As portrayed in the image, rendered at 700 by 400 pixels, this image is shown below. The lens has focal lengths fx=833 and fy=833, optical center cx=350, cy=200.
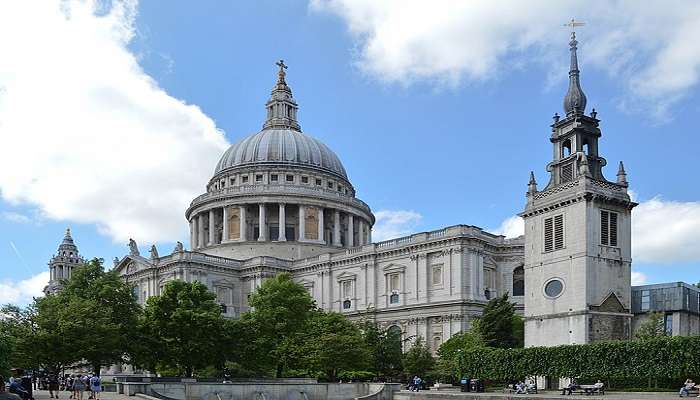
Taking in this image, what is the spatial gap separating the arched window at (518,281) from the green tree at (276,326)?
2535cm

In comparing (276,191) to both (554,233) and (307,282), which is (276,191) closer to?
(307,282)

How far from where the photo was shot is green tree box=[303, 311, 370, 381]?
220 feet

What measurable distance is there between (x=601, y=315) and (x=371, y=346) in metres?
23.8

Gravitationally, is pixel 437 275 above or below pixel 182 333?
above

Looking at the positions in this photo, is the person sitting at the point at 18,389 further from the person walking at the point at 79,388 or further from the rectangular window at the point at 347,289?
the rectangular window at the point at 347,289

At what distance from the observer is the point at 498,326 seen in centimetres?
6844

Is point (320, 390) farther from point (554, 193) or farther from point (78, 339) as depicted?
point (554, 193)

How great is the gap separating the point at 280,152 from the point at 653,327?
77.9 metres

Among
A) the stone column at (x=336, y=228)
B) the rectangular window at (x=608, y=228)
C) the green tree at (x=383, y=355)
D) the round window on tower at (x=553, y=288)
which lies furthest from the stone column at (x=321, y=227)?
the rectangular window at (x=608, y=228)

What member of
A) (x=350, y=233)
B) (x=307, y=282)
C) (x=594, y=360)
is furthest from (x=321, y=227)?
(x=594, y=360)

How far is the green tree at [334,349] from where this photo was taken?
6719 cm

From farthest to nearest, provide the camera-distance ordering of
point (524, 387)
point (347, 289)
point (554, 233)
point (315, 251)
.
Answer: point (315, 251), point (347, 289), point (554, 233), point (524, 387)

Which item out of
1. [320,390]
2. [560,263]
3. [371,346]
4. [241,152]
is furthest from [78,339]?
[241,152]

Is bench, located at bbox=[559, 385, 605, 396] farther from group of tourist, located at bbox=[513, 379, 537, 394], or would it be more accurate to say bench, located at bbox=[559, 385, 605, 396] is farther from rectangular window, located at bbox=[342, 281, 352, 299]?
rectangular window, located at bbox=[342, 281, 352, 299]
